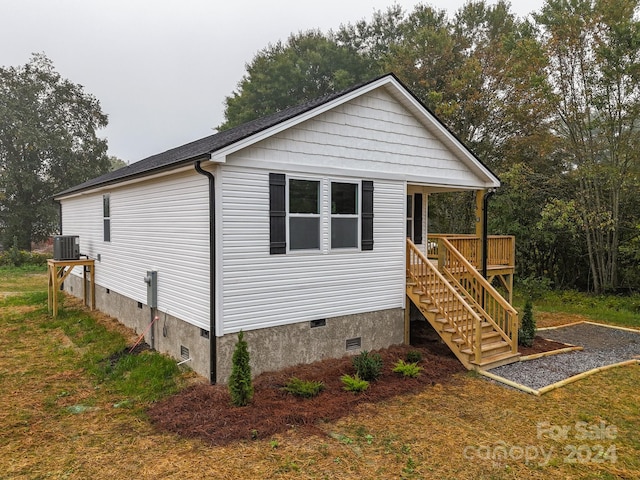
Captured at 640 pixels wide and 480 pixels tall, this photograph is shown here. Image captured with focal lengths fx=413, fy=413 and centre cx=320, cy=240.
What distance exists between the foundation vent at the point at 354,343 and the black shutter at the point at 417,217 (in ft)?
12.7

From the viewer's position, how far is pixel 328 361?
7457mm

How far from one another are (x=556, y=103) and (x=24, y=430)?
16.7m

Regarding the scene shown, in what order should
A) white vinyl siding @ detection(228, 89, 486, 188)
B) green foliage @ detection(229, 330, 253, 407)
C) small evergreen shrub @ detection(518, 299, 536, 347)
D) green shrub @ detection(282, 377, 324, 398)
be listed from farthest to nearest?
small evergreen shrub @ detection(518, 299, 536, 347) < white vinyl siding @ detection(228, 89, 486, 188) < green shrub @ detection(282, 377, 324, 398) < green foliage @ detection(229, 330, 253, 407)

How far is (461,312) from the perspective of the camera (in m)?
7.98

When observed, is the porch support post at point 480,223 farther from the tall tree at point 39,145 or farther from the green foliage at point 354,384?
the tall tree at point 39,145

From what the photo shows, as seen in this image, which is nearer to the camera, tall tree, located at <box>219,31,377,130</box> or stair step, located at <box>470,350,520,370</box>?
stair step, located at <box>470,350,520,370</box>

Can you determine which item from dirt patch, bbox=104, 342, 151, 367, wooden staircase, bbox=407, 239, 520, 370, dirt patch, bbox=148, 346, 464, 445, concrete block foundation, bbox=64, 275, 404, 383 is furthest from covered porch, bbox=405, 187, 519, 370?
Result: dirt patch, bbox=104, 342, 151, 367

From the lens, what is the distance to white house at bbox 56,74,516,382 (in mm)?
6398

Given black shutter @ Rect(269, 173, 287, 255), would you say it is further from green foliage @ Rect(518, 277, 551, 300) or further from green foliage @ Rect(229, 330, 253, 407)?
green foliage @ Rect(518, 277, 551, 300)

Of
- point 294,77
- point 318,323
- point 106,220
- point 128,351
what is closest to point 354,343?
point 318,323

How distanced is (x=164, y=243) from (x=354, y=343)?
13.4 feet

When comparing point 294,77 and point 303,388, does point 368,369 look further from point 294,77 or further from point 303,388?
point 294,77

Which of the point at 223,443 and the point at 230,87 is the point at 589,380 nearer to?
the point at 223,443

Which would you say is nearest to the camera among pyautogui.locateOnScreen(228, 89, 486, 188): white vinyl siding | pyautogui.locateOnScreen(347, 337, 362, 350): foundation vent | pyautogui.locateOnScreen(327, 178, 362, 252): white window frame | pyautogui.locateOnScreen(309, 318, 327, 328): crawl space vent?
pyautogui.locateOnScreen(228, 89, 486, 188): white vinyl siding
